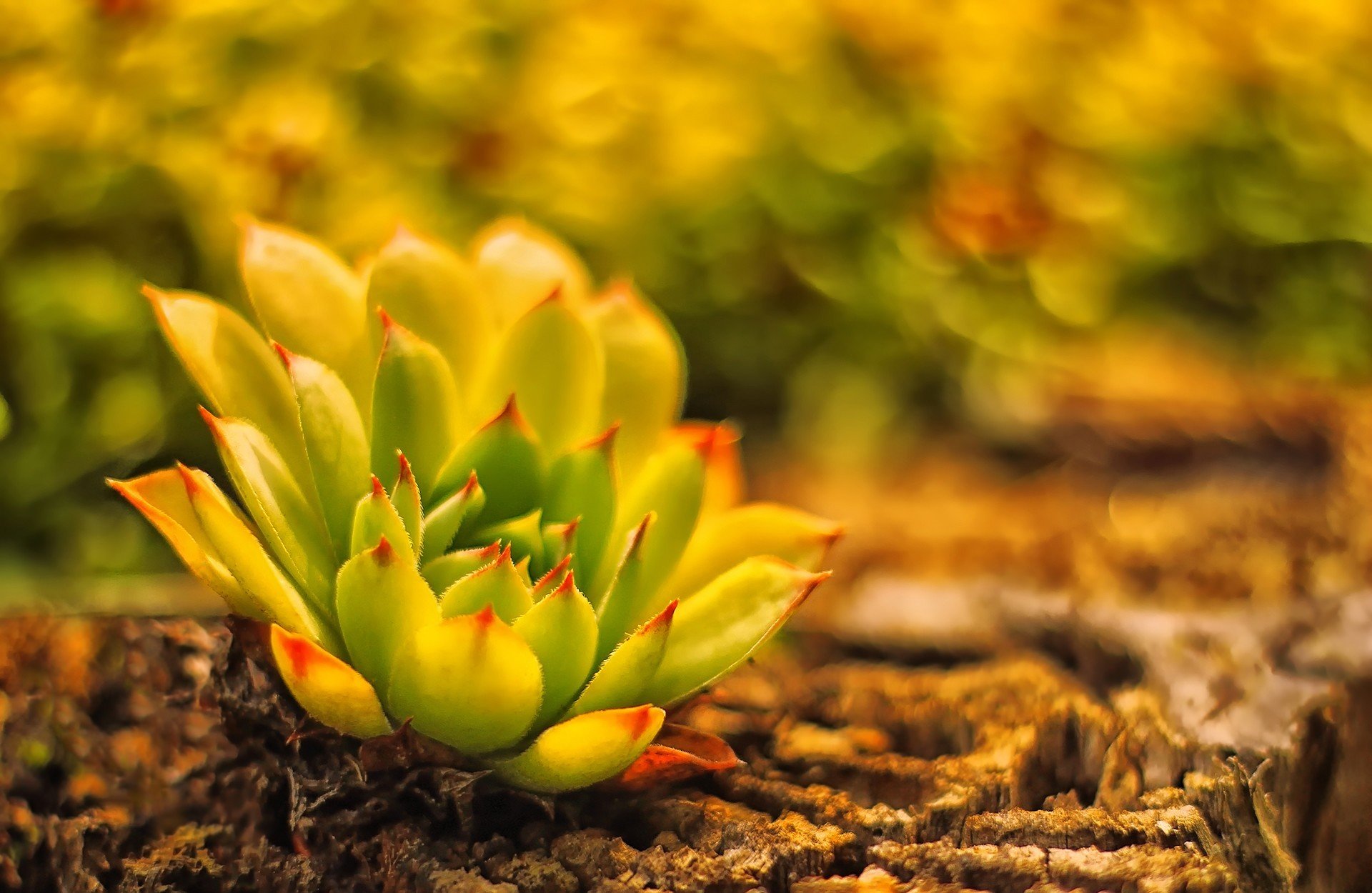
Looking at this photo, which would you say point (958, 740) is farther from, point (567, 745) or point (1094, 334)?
point (1094, 334)

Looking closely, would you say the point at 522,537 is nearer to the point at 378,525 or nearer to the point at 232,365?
the point at 378,525

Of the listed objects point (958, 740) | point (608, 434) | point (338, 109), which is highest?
point (608, 434)

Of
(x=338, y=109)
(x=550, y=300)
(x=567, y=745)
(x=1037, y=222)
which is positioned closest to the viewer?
(x=567, y=745)

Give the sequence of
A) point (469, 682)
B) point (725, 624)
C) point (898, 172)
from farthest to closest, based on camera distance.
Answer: point (898, 172) → point (725, 624) → point (469, 682)

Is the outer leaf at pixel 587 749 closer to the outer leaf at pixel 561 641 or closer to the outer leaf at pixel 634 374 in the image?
the outer leaf at pixel 561 641

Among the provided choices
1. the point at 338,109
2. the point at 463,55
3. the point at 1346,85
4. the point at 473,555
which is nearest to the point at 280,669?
the point at 473,555

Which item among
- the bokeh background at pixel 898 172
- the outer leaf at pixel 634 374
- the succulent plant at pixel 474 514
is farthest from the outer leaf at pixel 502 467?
the bokeh background at pixel 898 172

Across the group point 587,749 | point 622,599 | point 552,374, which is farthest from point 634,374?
point 587,749
